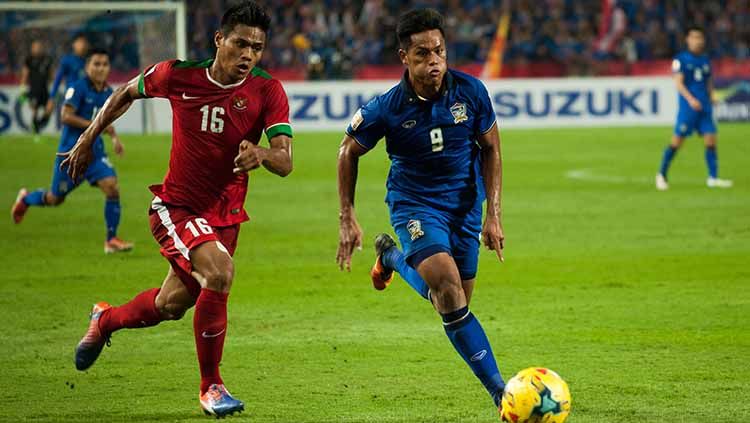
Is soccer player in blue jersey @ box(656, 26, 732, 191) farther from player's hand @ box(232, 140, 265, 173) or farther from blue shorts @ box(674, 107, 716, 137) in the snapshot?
player's hand @ box(232, 140, 265, 173)

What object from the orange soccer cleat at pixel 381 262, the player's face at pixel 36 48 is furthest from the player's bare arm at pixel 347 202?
the player's face at pixel 36 48

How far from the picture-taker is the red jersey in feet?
21.6

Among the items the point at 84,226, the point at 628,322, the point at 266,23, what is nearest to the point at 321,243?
the point at 84,226

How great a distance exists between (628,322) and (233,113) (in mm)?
3628

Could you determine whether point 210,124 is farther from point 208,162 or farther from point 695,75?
point 695,75

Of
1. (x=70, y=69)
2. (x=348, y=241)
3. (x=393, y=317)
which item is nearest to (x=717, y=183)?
(x=393, y=317)

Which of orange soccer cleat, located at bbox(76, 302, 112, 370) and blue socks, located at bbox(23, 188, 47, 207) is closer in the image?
orange soccer cleat, located at bbox(76, 302, 112, 370)

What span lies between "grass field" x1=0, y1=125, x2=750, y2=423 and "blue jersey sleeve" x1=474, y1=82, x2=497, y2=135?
1.43 metres

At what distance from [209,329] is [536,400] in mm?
1701

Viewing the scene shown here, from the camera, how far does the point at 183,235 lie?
655cm

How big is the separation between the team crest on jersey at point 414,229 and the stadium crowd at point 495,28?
24.0m

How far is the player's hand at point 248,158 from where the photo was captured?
5922 mm

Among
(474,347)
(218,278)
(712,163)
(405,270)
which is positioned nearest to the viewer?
(474,347)

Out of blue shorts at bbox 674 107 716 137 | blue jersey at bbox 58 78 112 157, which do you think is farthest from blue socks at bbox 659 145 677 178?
blue jersey at bbox 58 78 112 157
